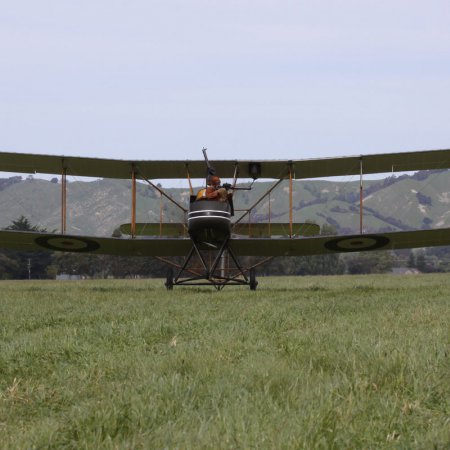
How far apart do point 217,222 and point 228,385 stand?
414 inches

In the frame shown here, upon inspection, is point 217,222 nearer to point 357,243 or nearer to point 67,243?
point 357,243

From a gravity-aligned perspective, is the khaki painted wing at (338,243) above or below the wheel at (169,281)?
above

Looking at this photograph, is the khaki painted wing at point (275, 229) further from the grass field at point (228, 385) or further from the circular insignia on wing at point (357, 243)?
the grass field at point (228, 385)

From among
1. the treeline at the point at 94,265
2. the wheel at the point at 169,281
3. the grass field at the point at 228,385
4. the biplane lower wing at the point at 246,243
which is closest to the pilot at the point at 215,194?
the biplane lower wing at the point at 246,243

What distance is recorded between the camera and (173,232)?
18.4 m

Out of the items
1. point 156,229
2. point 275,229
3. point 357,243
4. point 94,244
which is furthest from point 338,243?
point 94,244

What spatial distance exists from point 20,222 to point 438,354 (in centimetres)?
9069

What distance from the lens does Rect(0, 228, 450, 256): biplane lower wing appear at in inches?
588

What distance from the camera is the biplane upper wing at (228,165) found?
15.1 metres

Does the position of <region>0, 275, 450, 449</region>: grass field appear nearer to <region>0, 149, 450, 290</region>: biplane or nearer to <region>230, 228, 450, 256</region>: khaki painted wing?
<region>0, 149, 450, 290</region>: biplane

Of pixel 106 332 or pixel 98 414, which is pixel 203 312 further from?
pixel 98 414

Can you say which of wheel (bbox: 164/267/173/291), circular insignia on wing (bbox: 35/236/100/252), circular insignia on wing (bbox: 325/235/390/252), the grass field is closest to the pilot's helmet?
wheel (bbox: 164/267/173/291)

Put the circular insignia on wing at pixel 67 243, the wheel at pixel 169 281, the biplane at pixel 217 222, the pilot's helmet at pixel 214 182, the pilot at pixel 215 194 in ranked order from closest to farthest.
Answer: the pilot at pixel 215 194, the pilot's helmet at pixel 214 182, the biplane at pixel 217 222, the circular insignia on wing at pixel 67 243, the wheel at pixel 169 281

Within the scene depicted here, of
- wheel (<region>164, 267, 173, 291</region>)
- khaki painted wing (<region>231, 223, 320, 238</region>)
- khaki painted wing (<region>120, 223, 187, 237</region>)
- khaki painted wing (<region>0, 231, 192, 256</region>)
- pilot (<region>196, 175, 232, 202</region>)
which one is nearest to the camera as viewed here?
pilot (<region>196, 175, 232, 202</region>)
